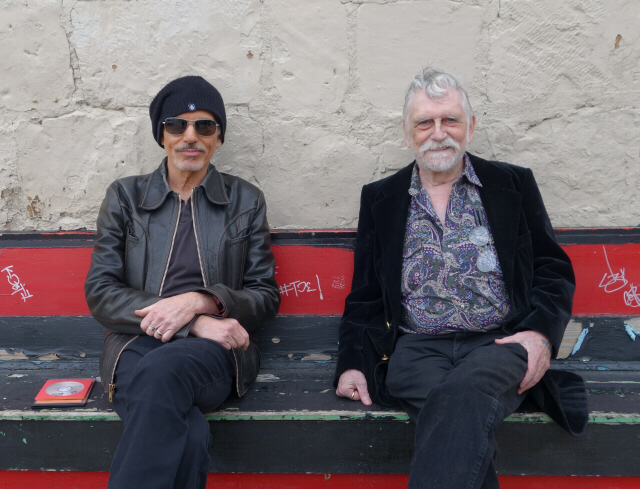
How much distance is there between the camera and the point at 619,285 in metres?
2.74

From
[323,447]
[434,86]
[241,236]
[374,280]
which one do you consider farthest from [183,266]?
[434,86]

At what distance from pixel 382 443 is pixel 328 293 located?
0.88 meters

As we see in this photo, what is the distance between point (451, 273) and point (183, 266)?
3.88 ft

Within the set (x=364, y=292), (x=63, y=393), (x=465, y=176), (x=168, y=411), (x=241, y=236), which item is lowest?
(x=63, y=393)

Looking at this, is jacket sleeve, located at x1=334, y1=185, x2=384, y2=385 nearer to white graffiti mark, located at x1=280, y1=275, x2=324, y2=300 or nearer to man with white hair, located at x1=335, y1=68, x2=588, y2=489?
man with white hair, located at x1=335, y1=68, x2=588, y2=489

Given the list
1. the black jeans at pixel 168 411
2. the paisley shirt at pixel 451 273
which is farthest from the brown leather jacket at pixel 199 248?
the paisley shirt at pixel 451 273

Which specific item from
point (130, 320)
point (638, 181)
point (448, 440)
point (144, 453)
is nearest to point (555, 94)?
point (638, 181)

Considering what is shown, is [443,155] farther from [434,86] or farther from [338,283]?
[338,283]

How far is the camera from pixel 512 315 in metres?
2.32

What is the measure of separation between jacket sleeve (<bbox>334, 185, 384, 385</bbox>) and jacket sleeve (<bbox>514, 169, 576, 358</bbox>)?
0.63 m

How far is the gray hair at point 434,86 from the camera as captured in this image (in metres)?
2.39

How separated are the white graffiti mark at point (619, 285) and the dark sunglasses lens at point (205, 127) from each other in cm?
200

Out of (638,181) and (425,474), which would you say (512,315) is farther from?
(638,181)

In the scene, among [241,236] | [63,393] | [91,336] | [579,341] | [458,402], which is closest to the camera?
[458,402]
